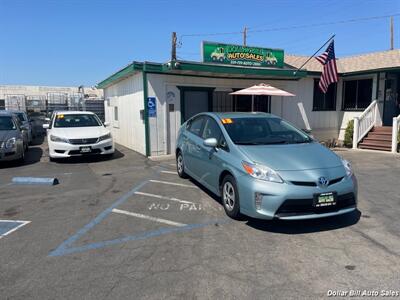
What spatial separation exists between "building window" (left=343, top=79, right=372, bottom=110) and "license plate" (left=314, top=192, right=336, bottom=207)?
1209 centimetres

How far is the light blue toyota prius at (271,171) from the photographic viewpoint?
3965mm

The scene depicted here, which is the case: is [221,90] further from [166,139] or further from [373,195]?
[373,195]

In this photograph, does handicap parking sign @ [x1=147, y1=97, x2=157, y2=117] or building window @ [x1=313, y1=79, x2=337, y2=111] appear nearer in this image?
handicap parking sign @ [x1=147, y1=97, x2=157, y2=117]

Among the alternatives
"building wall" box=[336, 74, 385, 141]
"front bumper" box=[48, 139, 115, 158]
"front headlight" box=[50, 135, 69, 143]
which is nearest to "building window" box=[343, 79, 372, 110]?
"building wall" box=[336, 74, 385, 141]

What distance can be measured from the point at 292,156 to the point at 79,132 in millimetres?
7345

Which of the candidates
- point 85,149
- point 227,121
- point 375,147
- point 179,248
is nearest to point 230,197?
point 179,248

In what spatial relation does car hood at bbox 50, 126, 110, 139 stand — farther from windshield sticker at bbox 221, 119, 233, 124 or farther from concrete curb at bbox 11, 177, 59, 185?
windshield sticker at bbox 221, 119, 233, 124

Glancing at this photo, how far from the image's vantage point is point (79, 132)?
32.1ft

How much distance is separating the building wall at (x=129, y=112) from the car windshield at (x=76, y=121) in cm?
146

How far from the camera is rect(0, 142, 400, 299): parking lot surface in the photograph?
9.81 ft

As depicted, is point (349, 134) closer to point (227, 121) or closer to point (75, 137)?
point (227, 121)

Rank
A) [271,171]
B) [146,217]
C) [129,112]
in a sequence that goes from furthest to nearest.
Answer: [129,112] < [146,217] < [271,171]

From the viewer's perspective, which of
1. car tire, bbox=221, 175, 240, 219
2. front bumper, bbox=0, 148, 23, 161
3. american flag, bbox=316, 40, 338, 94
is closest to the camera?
car tire, bbox=221, 175, 240, 219

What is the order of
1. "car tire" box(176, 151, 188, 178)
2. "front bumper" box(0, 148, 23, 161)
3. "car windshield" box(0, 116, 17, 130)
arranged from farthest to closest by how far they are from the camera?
1. "car windshield" box(0, 116, 17, 130)
2. "front bumper" box(0, 148, 23, 161)
3. "car tire" box(176, 151, 188, 178)
